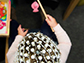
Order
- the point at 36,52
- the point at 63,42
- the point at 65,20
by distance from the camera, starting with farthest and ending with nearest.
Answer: the point at 65,20 < the point at 63,42 < the point at 36,52

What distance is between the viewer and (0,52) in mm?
1134

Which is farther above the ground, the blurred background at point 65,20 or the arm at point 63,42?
the arm at point 63,42

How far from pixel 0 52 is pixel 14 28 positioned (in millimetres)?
336

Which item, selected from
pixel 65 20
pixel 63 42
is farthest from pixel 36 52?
pixel 65 20

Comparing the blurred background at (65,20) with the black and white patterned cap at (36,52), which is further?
the blurred background at (65,20)

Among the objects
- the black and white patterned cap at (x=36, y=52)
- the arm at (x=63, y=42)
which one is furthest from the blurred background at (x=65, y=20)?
the black and white patterned cap at (x=36, y=52)

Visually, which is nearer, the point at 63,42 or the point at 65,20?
the point at 63,42

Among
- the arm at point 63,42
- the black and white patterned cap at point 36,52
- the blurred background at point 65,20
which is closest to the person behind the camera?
the black and white patterned cap at point 36,52

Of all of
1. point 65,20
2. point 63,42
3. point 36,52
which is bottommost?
point 65,20

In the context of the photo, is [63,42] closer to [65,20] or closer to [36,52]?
[36,52]

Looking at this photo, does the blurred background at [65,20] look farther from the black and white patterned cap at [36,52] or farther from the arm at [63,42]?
the black and white patterned cap at [36,52]

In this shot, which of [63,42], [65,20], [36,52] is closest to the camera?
[36,52]

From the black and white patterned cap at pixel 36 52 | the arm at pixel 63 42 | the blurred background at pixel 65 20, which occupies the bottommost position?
the blurred background at pixel 65 20

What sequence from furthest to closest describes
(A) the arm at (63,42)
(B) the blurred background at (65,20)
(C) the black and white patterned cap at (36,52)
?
(B) the blurred background at (65,20) < (A) the arm at (63,42) < (C) the black and white patterned cap at (36,52)
